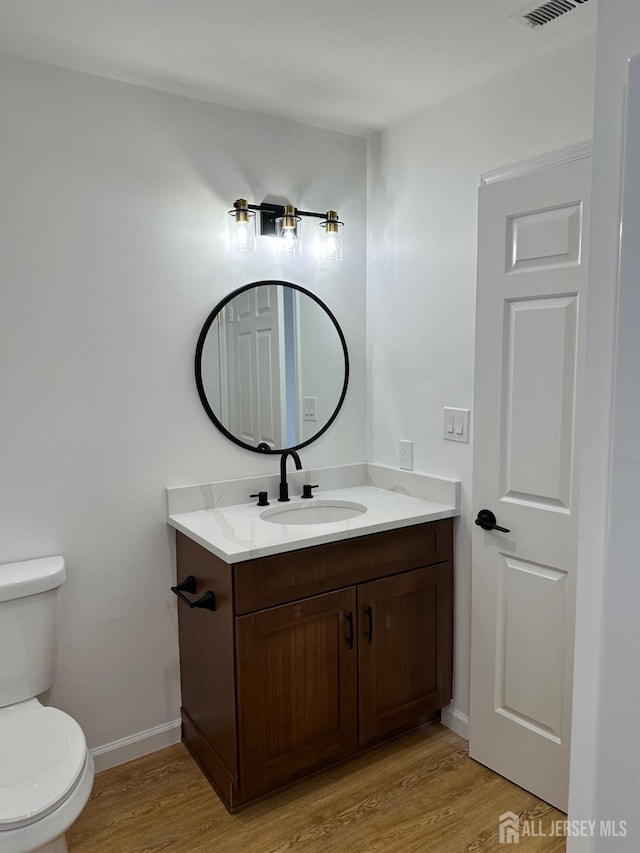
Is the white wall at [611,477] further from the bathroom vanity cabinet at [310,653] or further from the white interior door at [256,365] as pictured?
the white interior door at [256,365]

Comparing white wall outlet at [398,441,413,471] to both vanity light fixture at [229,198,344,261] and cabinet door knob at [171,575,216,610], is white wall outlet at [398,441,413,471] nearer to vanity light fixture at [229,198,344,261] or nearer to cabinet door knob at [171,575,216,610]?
vanity light fixture at [229,198,344,261]

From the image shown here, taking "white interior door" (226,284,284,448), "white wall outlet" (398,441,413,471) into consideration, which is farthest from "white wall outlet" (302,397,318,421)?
"white wall outlet" (398,441,413,471)

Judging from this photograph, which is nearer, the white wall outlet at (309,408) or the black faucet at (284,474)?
the black faucet at (284,474)

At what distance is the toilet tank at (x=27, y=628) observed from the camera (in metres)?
1.85

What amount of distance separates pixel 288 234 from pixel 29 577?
60.9 inches

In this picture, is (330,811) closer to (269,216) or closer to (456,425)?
(456,425)

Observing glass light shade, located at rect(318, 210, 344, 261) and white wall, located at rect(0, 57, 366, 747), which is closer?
white wall, located at rect(0, 57, 366, 747)

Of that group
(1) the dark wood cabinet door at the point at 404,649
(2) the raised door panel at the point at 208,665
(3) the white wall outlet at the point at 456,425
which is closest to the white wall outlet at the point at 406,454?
(3) the white wall outlet at the point at 456,425

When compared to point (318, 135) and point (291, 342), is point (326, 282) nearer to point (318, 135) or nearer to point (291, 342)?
point (291, 342)

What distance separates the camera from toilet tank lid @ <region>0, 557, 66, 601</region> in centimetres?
185

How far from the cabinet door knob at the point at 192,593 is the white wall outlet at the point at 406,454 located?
39.0 inches

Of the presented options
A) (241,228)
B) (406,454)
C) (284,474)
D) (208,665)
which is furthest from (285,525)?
(241,228)

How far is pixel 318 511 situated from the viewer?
2514mm

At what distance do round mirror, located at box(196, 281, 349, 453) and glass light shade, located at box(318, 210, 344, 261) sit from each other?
18 cm
